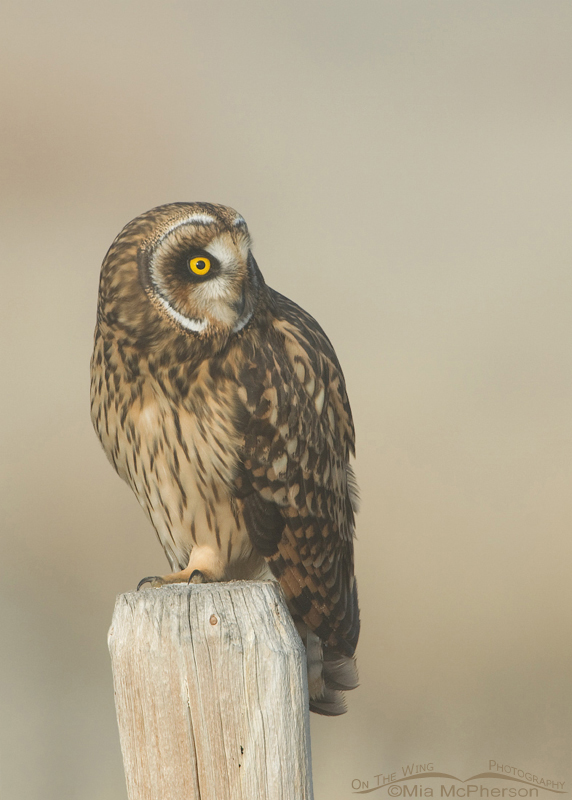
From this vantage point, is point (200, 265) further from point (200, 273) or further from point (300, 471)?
point (300, 471)

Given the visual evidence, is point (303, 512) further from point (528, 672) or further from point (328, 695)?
point (528, 672)

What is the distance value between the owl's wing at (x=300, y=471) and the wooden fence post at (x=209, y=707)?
0.86 m

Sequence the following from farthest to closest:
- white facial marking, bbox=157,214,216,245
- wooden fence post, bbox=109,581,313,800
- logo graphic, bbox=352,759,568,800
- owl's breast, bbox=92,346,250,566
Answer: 1. logo graphic, bbox=352,759,568,800
2. owl's breast, bbox=92,346,250,566
3. white facial marking, bbox=157,214,216,245
4. wooden fence post, bbox=109,581,313,800

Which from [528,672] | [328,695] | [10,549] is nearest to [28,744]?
[10,549]

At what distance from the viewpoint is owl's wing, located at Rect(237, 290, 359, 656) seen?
2.36 meters

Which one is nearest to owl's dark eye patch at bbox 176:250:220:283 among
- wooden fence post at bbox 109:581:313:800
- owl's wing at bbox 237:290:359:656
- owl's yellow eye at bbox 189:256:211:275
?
owl's yellow eye at bbox 189:256:211:275

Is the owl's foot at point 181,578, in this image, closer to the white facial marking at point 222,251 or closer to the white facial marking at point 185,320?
the white facial marking at point 185,320

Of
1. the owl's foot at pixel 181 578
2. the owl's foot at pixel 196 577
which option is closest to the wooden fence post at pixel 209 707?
the owl's foot at pixel 181 578

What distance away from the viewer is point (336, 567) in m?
2.57

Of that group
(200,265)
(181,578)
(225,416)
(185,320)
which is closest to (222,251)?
(200,265)

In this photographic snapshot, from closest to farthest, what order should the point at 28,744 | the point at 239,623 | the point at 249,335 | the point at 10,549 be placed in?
1. the point at 239,623
2. the point at 249,335
3. the point at 28,744
4. the point at 10,549

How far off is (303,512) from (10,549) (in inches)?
207

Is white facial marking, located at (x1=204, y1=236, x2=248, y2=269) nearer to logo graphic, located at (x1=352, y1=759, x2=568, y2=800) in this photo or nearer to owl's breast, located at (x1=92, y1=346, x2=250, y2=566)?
owl's breast, located at (x1=92, y1=346, x2=250, y2=566)

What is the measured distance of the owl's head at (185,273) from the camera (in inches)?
85.0
